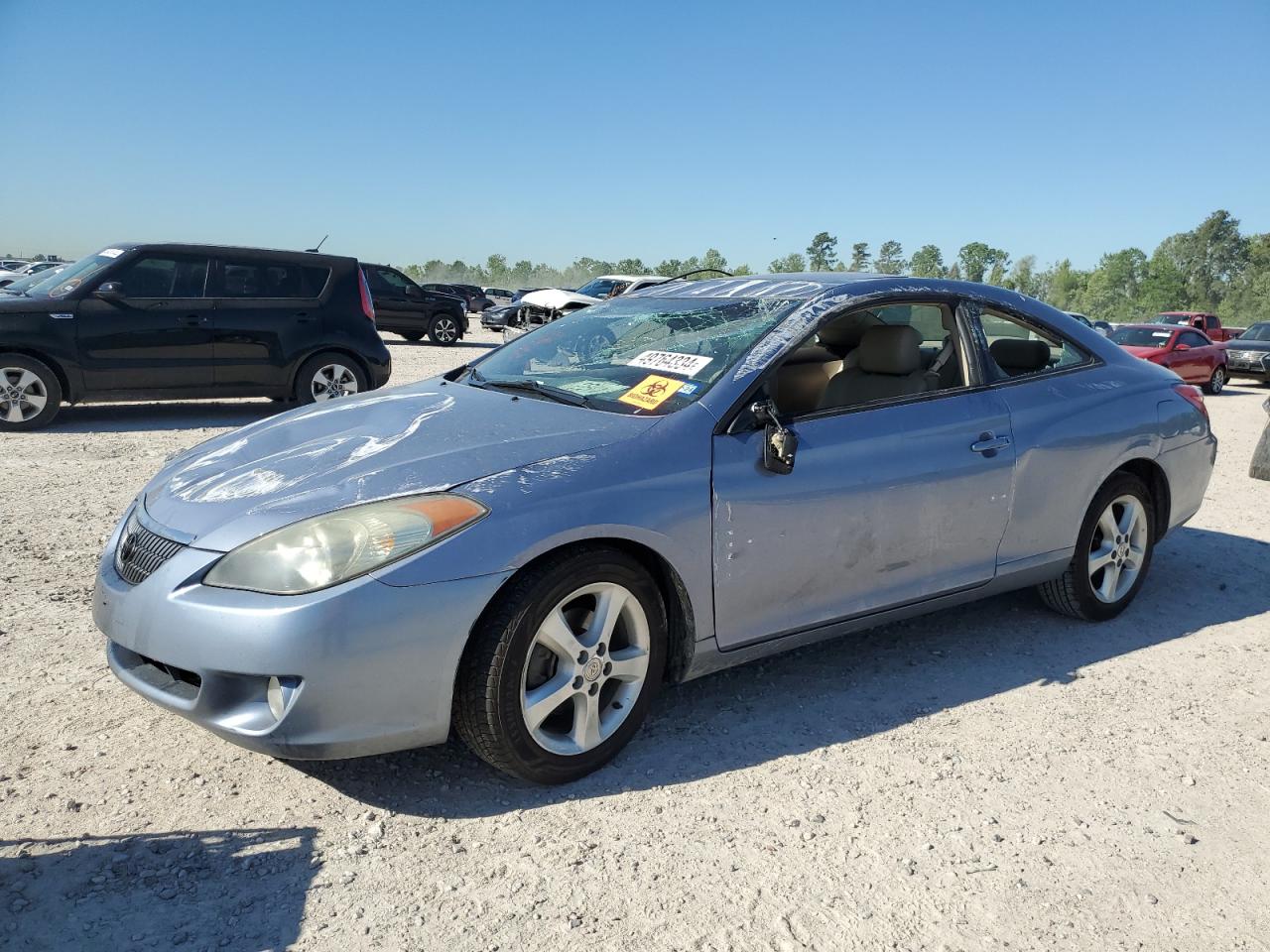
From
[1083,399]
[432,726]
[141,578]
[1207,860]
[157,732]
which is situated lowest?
[1207,860]

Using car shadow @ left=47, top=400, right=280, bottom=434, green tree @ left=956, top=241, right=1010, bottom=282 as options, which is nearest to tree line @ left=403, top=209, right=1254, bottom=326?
green tree @ left=956, top=241, right=1010, bottom=282

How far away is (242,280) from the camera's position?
963 cm

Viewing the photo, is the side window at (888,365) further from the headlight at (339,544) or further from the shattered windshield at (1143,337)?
the shattered windshield at (1143,337)

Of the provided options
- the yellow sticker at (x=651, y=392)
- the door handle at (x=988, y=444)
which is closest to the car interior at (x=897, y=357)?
the door handle at (x=988, y=444)

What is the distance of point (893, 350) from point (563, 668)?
77.0 inches

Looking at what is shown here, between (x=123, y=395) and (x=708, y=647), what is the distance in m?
7.87

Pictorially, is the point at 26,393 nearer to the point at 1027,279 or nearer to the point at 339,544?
the point at 339,544

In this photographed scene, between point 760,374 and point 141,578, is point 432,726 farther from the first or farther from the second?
point 760,374

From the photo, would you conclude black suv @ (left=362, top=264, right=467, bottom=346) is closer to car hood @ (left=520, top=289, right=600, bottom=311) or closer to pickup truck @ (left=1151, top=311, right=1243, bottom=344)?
car hood @ (left=520, top=289, right=600, bottom=311)

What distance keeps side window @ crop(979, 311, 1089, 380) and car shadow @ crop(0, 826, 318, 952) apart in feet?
10.7

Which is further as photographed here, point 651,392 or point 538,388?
point 538,388

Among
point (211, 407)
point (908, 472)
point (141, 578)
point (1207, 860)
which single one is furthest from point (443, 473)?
point (211, 407)

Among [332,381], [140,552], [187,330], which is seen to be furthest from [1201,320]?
[140,552]

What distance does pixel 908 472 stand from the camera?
3633 mm
